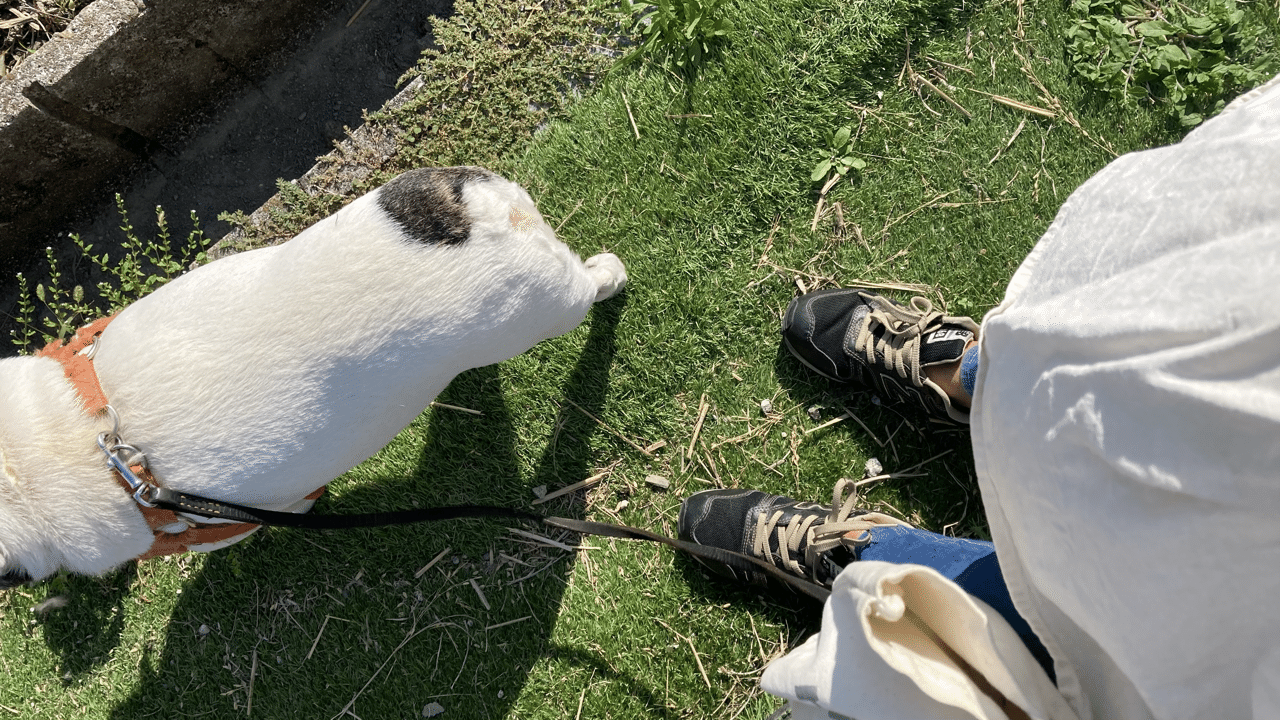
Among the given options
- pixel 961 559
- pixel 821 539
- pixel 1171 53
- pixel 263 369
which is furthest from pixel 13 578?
pixel 1171 53

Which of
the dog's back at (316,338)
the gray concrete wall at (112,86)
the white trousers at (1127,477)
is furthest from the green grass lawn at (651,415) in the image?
the gray concrete wall at (112,86)

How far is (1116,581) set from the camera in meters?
1.32

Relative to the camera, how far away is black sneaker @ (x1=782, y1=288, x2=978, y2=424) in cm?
282

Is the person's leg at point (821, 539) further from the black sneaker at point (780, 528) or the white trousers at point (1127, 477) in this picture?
the white trousers at point (1127, 477)

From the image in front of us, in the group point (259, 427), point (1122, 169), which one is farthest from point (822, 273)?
point (259, 427)

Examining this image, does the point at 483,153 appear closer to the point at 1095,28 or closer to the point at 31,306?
the point at 31,306

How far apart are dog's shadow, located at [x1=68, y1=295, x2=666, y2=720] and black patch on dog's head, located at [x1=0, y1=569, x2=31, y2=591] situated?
99 cm

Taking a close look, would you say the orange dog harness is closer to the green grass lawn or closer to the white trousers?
the green grass lawn

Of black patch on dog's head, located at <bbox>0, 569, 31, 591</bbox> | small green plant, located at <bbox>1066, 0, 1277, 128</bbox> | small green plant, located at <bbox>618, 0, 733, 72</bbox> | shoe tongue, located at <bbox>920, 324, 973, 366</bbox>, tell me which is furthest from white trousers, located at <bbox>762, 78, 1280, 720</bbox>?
black patch on dog's head, located at <bbox>0, 569, 31, 591</bbox>

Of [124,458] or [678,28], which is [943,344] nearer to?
[678,28]

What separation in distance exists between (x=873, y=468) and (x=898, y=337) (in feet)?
2.04

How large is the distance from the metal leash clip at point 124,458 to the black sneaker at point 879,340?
249 cm

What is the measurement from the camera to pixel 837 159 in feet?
10.8

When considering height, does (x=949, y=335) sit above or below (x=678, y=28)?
below
